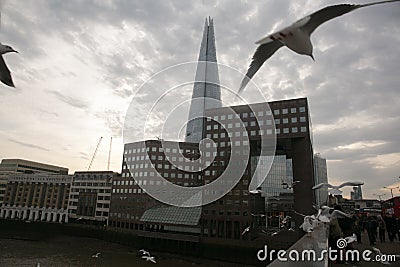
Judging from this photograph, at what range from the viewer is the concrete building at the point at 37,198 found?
67625 mm

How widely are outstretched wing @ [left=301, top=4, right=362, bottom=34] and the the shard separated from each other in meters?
80.9

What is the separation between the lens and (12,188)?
243ft

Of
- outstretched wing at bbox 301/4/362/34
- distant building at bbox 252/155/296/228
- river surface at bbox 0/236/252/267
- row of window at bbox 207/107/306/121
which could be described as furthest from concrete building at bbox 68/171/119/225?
outstretched wing at bbox 301/4/362/34

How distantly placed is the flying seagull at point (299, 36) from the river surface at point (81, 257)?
3293 cm

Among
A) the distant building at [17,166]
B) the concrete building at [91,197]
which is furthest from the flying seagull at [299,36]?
the distant building at [17,166]

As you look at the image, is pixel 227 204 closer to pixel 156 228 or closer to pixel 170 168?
pixel 156 228

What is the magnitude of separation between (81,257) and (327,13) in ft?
132

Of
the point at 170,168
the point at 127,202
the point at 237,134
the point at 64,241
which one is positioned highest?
the point at 237,134

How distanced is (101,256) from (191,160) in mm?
29872

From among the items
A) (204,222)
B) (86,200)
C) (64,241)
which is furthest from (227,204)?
(86,200)

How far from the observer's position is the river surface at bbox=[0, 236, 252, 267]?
32.0 m

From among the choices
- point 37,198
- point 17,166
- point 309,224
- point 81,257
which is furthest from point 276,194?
point 17,166

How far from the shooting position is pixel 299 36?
2959 millimetres

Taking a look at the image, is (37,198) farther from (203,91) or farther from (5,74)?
(5,74)
